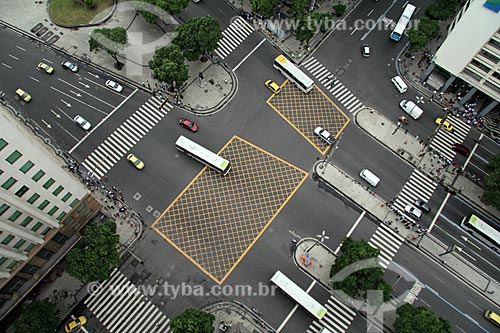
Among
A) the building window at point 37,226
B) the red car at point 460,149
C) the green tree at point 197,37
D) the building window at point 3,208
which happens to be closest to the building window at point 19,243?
the building window at point 37,226

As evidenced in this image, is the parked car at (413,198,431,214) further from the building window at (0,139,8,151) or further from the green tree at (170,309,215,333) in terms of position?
the building window at (0,139,8,151)

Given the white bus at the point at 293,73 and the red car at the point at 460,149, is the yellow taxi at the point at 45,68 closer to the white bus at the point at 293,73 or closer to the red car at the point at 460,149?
the white bus at the point at 293,73

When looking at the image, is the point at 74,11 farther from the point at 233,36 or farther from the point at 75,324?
the point at 75,324

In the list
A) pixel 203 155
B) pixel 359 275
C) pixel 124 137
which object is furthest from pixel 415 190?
pixel 124 137

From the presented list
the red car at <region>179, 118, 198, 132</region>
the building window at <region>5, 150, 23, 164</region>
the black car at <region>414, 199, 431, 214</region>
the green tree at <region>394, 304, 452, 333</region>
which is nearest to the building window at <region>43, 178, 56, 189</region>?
the building window at <region>5, 150, 23, 164</region>

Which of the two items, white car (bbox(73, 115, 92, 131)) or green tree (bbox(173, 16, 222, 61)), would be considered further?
white car (bbox(73, 115, 92, 131))

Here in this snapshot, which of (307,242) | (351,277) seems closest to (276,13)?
(307,242)
